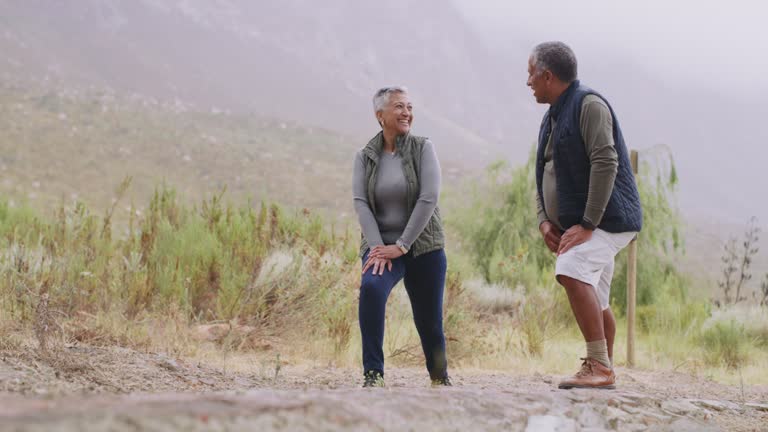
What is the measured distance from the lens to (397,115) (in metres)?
4.04

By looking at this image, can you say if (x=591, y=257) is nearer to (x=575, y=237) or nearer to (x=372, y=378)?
(x=575, y=237)

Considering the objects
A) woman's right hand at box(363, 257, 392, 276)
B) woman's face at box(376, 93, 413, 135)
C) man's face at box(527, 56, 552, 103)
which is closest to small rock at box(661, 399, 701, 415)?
woman's right hand at box(363, 257, 392, 276)

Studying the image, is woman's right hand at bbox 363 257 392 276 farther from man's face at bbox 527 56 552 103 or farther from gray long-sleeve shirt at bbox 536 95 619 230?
man's face at bbox 527 56 552 103

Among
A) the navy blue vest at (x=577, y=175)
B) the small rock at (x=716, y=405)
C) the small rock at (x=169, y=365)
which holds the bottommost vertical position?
the small rock at (x=169, y=365)

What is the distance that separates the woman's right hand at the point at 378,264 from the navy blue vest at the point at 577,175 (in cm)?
90

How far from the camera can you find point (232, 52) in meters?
80.6

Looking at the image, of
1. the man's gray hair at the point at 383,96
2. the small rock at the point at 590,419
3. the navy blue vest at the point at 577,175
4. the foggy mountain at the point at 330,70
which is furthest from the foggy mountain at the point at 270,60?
the small rock at the point at 590,419

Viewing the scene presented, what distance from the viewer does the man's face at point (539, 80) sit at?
12.8 feet

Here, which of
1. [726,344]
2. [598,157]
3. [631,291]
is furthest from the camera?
[726,344]

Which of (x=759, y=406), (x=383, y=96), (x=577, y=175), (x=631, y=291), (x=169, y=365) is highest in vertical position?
(x=383, y=96)

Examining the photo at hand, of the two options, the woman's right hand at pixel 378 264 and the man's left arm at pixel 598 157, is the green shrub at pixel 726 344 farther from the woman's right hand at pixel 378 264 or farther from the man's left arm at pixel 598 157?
the woman's right hand at pixel 378 264

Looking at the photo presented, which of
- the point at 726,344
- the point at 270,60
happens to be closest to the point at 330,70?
the point at 270,60

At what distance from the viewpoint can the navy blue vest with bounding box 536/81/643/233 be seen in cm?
379

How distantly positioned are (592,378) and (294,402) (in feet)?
6.88
